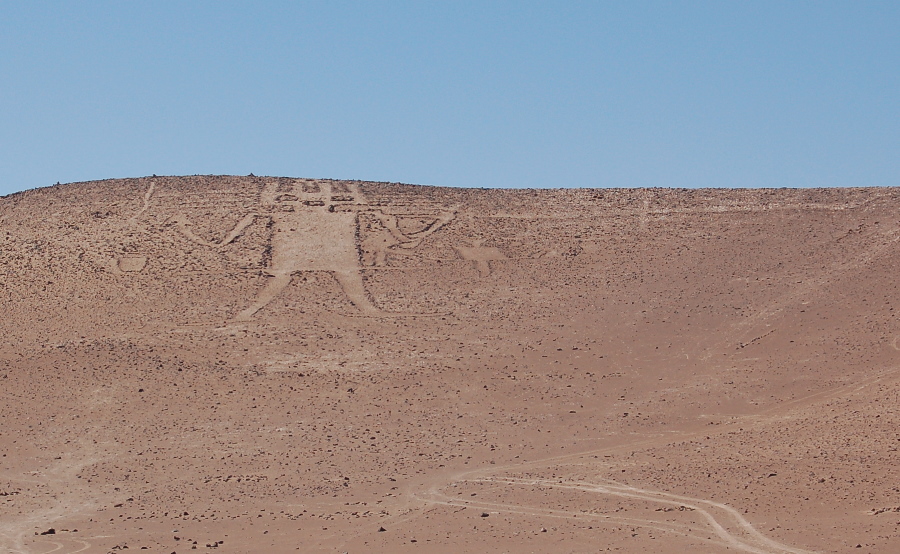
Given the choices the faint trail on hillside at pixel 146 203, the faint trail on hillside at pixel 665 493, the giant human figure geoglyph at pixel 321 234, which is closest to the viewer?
the faint trail on hillside at pixel 665 493

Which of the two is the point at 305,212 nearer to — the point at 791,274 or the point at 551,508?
the point at 791,274

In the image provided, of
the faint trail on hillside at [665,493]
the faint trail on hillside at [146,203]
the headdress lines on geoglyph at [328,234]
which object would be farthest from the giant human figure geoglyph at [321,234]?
the faint trail on hillside at [665,493]

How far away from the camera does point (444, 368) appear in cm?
2970

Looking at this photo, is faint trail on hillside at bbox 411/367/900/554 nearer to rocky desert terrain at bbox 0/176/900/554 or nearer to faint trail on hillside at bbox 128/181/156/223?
rocky desert terrain at bbox 0/176/900/554

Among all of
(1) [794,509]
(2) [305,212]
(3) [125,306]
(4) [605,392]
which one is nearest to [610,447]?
(4) [605,392]

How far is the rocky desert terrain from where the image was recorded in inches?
736

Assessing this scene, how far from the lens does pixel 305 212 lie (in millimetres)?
41375

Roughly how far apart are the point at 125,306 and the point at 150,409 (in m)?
7.22

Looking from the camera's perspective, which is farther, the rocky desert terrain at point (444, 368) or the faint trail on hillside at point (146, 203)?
the faint trail on hillside at point (146, 203)

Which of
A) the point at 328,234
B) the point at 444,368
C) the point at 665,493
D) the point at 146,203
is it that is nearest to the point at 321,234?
the point at 328,234

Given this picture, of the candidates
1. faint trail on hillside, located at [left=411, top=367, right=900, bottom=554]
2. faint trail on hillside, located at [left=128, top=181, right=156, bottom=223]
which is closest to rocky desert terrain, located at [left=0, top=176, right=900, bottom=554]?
faint trail on hillside, located at [left=411, top=367, right=900, bottom=554]

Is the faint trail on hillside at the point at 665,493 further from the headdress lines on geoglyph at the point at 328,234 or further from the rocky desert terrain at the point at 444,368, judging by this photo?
the headdress lines on geoglyph at the point at 328,234

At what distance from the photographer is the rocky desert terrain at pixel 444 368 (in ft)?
61.3

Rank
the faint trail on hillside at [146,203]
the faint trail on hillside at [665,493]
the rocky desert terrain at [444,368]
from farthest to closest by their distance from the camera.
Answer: the faint trail on hillside at [146,203] < the rocky desert terrain at [444,368] < the faint trail on hillside at [665,493]
